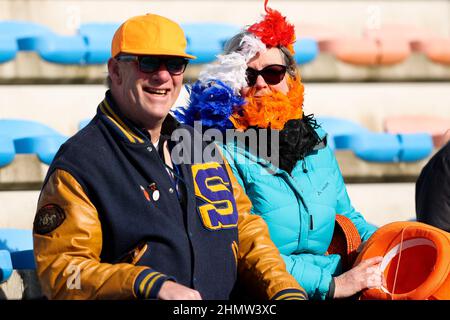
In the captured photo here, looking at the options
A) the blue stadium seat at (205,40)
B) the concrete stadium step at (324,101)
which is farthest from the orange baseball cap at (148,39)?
the blue stadium seat at (205,40)

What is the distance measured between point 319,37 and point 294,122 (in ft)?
8.64

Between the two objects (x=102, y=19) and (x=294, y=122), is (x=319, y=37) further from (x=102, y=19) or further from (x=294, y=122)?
(x=294, y=122)

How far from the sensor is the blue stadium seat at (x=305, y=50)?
223 inches

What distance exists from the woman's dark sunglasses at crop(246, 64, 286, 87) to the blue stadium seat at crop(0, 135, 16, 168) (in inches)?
63.0

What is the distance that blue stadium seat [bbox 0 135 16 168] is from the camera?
464 centimetres

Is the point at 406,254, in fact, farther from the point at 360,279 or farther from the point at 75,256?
the point at 75,256

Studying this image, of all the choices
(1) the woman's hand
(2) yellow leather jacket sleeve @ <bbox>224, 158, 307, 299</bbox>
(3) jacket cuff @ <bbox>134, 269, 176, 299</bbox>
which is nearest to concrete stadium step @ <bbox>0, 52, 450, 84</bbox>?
(2) yellow leather jacket sleeve @ <bbox>224, 158, 307, 299</bbox>

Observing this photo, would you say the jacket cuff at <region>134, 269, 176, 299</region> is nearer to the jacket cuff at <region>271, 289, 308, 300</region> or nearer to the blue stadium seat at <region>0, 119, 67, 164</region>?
the jacket cuff at <region>271, 289, 308, 300</region>

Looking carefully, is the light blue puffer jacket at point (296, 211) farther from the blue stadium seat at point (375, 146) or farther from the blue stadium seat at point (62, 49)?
the blue stadium seat at point (62, 49)

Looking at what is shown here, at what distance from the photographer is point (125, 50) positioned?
2854mm

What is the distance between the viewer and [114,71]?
2.94 m

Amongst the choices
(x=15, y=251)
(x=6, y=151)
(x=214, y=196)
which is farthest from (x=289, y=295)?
(x=6, y=151)

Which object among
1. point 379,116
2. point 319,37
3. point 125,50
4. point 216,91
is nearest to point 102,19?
point 319,37

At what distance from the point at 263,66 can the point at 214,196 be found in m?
0.80
